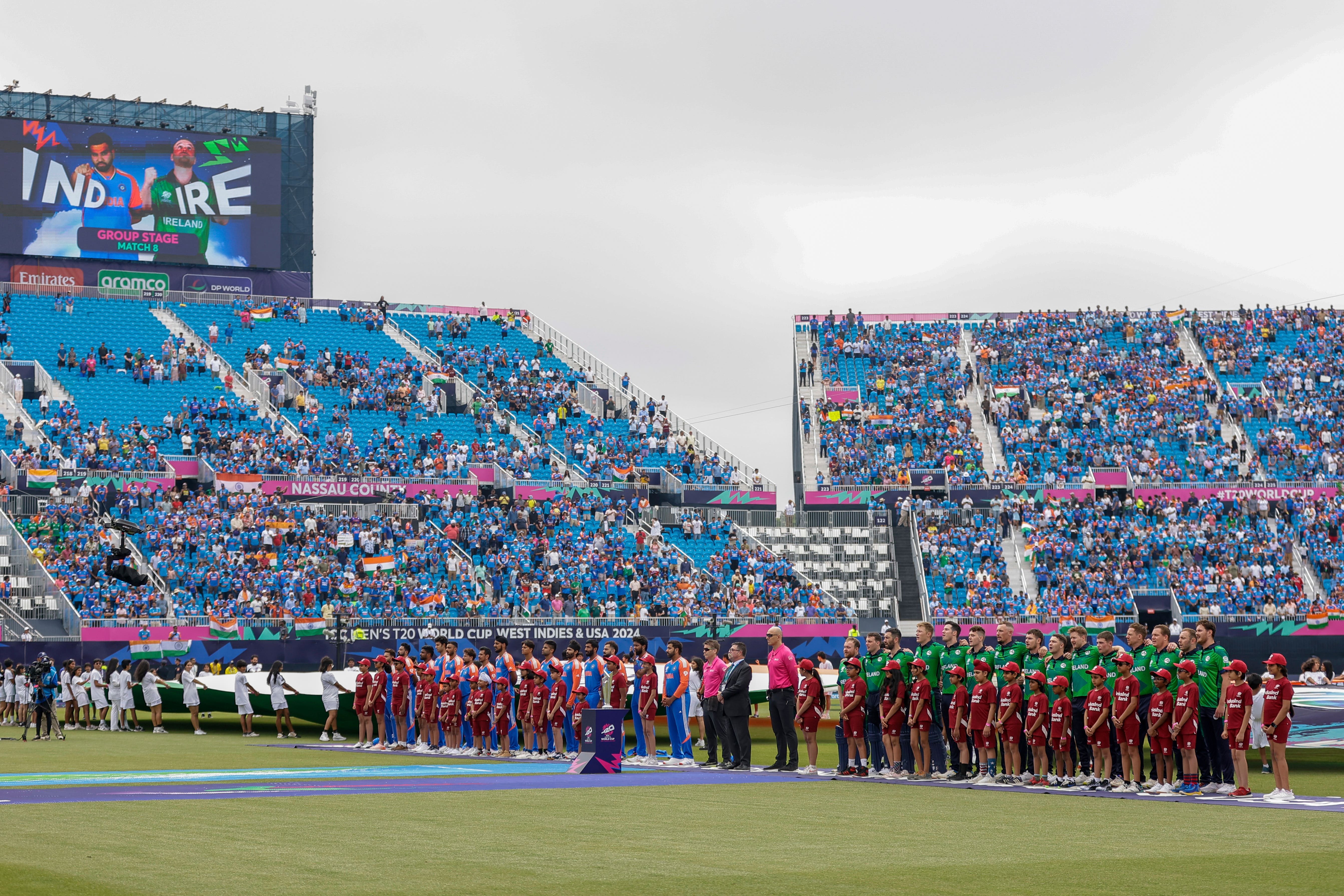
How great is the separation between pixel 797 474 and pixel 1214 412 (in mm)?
16403

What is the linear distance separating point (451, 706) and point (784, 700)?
19.5 ft

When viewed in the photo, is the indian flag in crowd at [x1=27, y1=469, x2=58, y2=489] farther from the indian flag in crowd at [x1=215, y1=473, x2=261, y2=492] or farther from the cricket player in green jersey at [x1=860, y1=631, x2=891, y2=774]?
the cricket player in green jersey at [x1=860, y1=631, x2=891, y2=774]

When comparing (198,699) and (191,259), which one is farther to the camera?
(191,259)

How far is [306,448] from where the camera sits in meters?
48.6

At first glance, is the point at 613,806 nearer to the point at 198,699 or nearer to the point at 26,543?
the point at 198,699

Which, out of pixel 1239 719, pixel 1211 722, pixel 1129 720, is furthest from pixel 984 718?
pixel 1239 719

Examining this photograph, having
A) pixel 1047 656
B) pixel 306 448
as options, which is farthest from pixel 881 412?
pixel 1047 656

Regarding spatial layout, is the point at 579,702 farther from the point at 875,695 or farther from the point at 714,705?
the point at 875,695

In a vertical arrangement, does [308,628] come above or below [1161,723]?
above

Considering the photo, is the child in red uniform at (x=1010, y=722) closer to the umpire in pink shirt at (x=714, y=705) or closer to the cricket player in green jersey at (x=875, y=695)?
A: the cricket player in green jersey at (x=875, y=695)

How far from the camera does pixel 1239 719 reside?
14.6 metres

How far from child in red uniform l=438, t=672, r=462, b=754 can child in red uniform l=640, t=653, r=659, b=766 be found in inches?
132

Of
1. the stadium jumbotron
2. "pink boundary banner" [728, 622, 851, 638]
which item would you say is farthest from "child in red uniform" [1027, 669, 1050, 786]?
"pink boundary banner" [728, 622, 851, 638]

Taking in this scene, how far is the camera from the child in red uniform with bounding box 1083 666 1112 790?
1588 centimetres
